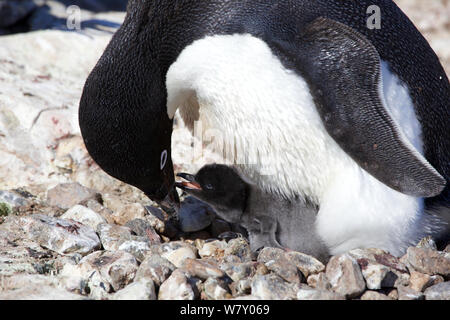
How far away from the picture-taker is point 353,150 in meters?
2.38

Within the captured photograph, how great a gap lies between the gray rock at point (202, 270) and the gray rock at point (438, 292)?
0.67 m

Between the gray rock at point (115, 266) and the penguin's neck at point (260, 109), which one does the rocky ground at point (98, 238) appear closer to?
the gray rock at point (115, 266)

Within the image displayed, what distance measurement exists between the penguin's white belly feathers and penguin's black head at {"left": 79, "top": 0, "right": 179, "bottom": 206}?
0.34 feet

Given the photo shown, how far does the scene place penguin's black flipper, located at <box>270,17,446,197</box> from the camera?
7.61ft

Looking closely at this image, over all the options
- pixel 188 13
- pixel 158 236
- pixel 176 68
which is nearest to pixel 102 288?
pixel 158 236

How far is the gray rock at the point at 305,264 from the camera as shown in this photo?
7.35ft

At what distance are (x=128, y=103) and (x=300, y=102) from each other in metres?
0.65

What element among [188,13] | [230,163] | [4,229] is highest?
[188,13]

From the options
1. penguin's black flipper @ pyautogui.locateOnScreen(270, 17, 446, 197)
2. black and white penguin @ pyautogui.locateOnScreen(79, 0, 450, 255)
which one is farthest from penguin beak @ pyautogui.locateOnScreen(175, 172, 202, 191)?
penguin's black flipper @ pyautogui.locateOnScreen(270, 17, 446, 197)

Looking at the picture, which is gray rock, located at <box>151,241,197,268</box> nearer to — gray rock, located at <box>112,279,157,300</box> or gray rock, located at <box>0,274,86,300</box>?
gray rock, located at <box>112,279,157,300</box>

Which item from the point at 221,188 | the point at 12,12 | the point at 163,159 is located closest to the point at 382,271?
the point at 221,188

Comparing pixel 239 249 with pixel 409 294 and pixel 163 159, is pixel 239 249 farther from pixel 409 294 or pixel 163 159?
pixel 409 294

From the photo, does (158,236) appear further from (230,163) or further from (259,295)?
(259,295)
